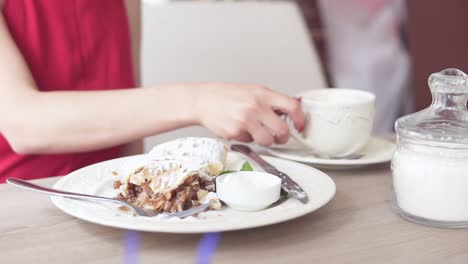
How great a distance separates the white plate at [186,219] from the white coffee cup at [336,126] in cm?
10

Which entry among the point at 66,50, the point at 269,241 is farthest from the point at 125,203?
the point at 66,50

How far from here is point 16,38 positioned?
3.67 ft

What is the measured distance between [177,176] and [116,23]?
25.4 inches

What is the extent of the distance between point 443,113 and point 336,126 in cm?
22

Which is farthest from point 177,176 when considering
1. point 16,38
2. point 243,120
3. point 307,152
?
point 16,38

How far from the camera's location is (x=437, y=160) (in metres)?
0.68

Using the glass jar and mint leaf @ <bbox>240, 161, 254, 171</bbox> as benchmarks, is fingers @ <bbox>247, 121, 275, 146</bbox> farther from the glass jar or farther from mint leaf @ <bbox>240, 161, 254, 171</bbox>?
the glass jar

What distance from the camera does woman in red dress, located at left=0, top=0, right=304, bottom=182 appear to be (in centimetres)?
91

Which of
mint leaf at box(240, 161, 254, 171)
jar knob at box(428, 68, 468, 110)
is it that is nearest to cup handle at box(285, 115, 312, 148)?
mint leaf at box(240, 161, 254, 171)

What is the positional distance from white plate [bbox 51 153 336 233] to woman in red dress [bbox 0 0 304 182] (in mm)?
87

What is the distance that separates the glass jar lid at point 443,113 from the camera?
0.70 meters

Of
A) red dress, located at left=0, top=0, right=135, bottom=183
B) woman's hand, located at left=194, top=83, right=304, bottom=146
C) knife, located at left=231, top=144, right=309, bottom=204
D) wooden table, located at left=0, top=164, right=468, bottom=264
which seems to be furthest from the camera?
red dress, located at left=0, top=0, right=135, bottom=183

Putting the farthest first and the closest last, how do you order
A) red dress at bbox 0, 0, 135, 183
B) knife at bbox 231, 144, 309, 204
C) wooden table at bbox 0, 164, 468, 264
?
red dress at bbox 0, 0, 135, 183
knife at bbox 231, 144, 309, 204
wooden table at bbox 0, 164, 468, 264

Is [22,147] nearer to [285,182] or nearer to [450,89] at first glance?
[285,182]
